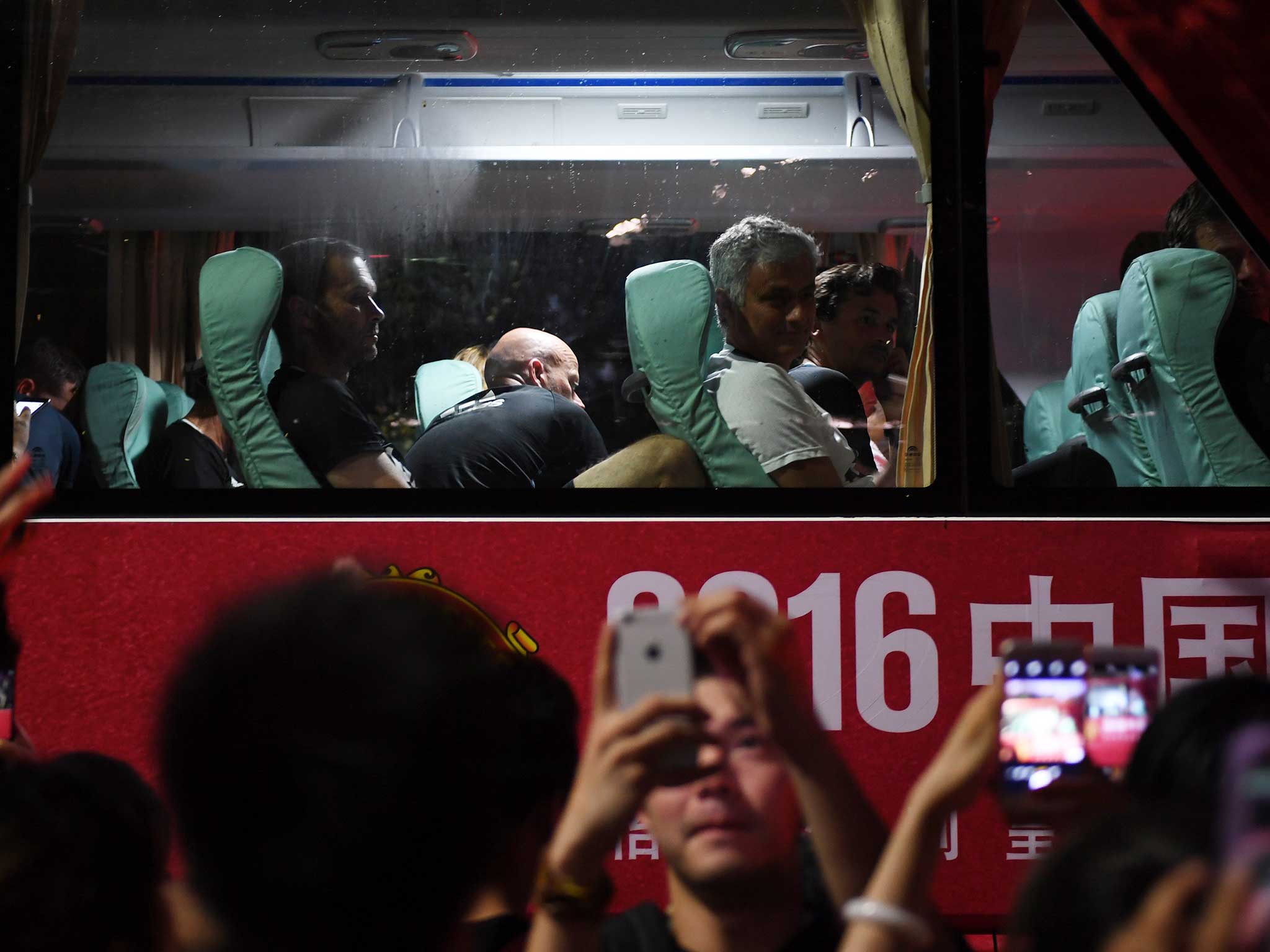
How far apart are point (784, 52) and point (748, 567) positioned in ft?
3.80

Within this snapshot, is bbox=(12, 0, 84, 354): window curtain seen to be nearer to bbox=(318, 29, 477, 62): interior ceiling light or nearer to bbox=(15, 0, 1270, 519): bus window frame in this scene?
bbox=(15, 0, 1270, 519): bus window frame

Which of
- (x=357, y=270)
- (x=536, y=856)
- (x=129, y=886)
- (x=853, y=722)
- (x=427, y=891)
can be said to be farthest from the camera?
(x=357, y=270)

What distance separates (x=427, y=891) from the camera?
1115mm

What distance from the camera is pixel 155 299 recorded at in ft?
9.46

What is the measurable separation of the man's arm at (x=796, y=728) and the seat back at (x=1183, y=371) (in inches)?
68.5

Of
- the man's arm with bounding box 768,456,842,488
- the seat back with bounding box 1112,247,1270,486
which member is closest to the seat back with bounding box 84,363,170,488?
the man's arm with bounding box 768,456,842,488

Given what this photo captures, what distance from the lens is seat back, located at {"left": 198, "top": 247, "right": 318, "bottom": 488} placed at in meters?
2.87

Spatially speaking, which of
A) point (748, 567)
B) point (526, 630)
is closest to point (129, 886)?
point (526, 630)

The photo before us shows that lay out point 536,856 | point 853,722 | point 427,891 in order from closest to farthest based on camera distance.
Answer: point 427,891 → point 536,856 → point 853,722

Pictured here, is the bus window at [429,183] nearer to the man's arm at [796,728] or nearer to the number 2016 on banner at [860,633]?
the number 2016 on banner at [860,633]

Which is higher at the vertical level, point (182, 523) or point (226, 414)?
point (226, 414)

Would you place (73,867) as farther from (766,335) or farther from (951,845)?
(766,335)

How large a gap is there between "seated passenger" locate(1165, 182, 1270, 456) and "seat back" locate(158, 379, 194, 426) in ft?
7.27

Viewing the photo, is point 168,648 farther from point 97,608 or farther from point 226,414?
point 226,414
